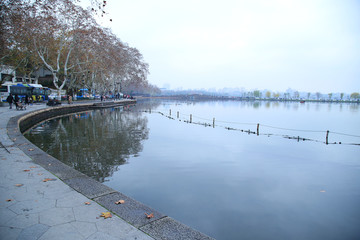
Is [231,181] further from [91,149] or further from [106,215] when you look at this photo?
[91,149]

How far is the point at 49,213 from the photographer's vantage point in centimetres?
411

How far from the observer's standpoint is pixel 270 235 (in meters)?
6.09

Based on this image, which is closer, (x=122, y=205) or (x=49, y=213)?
(x=49, y=213)

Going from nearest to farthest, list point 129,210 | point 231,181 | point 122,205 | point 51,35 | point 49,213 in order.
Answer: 1. point 49,213
2. point 129,210
3. point 122,205
4. point 231,181
5. point 51,35

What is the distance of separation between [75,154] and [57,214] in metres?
7.98

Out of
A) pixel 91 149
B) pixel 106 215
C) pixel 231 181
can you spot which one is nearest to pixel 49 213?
pixel 106 215

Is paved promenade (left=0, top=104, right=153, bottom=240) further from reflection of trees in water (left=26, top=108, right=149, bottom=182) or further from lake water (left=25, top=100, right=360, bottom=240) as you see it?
reflection of trees in water (left=26, top=108, right=149, bottom=182)

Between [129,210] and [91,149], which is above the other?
[129,210]

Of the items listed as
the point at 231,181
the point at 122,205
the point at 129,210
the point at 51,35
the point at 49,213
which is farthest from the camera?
the point at 51,35

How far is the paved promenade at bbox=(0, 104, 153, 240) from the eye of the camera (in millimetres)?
3541

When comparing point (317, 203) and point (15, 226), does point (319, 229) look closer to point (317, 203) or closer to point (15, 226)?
point (317, 203)

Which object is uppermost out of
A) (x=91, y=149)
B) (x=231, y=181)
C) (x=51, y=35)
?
(x=51, y=35)

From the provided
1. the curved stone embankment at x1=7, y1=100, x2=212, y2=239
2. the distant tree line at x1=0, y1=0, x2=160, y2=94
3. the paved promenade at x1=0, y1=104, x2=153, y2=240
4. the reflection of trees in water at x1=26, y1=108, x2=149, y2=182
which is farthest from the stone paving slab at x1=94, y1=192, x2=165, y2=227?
the distant tree line at x1=0, y1=0, x2=160, y2=94

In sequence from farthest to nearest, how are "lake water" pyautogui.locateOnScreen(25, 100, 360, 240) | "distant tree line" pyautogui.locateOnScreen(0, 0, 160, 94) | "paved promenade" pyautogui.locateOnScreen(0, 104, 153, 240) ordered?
"distant tree line" pyautogui.locateOnScreen(0, 0, 160, 94) < "lake water" pyautogui.locateOnScreen(25, 100, 360, 240) < "paved promenade" pyautogui.locateOnScreen(0, 104, 153, 240)
